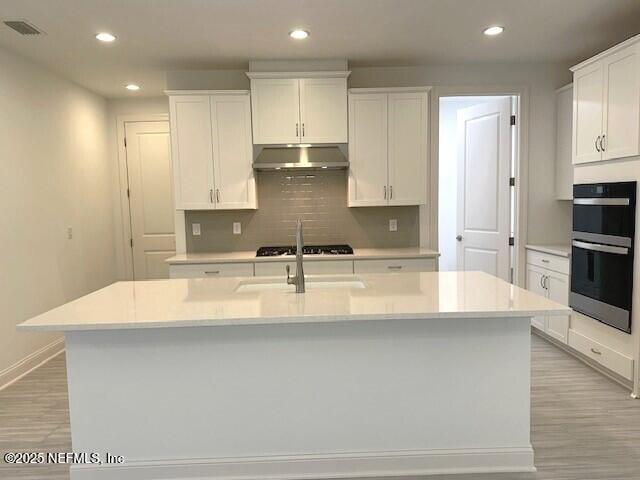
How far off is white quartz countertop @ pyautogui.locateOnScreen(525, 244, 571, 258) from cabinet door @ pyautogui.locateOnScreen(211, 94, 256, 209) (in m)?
2.74

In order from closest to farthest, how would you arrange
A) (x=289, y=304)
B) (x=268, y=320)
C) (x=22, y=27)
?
(x=268, y=320)
(x=289, y=304)
(x=22, y=27)

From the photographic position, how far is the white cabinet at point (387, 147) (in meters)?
4.21

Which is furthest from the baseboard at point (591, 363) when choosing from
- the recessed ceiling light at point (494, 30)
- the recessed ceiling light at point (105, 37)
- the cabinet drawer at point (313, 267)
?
the recessed ceiling light at point (105, 37)

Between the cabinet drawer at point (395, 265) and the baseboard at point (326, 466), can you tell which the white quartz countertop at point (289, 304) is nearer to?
the baseboard at point (326, 466)

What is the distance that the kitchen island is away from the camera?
7.24 feet

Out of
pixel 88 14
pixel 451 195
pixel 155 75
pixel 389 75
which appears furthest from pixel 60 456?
pixel 451 195

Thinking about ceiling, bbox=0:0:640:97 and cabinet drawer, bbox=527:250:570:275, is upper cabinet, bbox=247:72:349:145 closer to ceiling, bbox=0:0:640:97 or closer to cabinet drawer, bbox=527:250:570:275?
ceiling, bbox=0:0:640:97

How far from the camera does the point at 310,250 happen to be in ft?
14.1

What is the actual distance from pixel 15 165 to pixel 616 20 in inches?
192

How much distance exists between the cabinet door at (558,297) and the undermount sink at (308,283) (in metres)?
A: 2.18

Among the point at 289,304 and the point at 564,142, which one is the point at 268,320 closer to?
the point at 289,304

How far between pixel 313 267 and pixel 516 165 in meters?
2.37

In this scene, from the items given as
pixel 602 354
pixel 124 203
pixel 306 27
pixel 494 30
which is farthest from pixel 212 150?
pixel 602 354

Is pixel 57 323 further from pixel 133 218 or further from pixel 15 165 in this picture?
pixel 133 218
